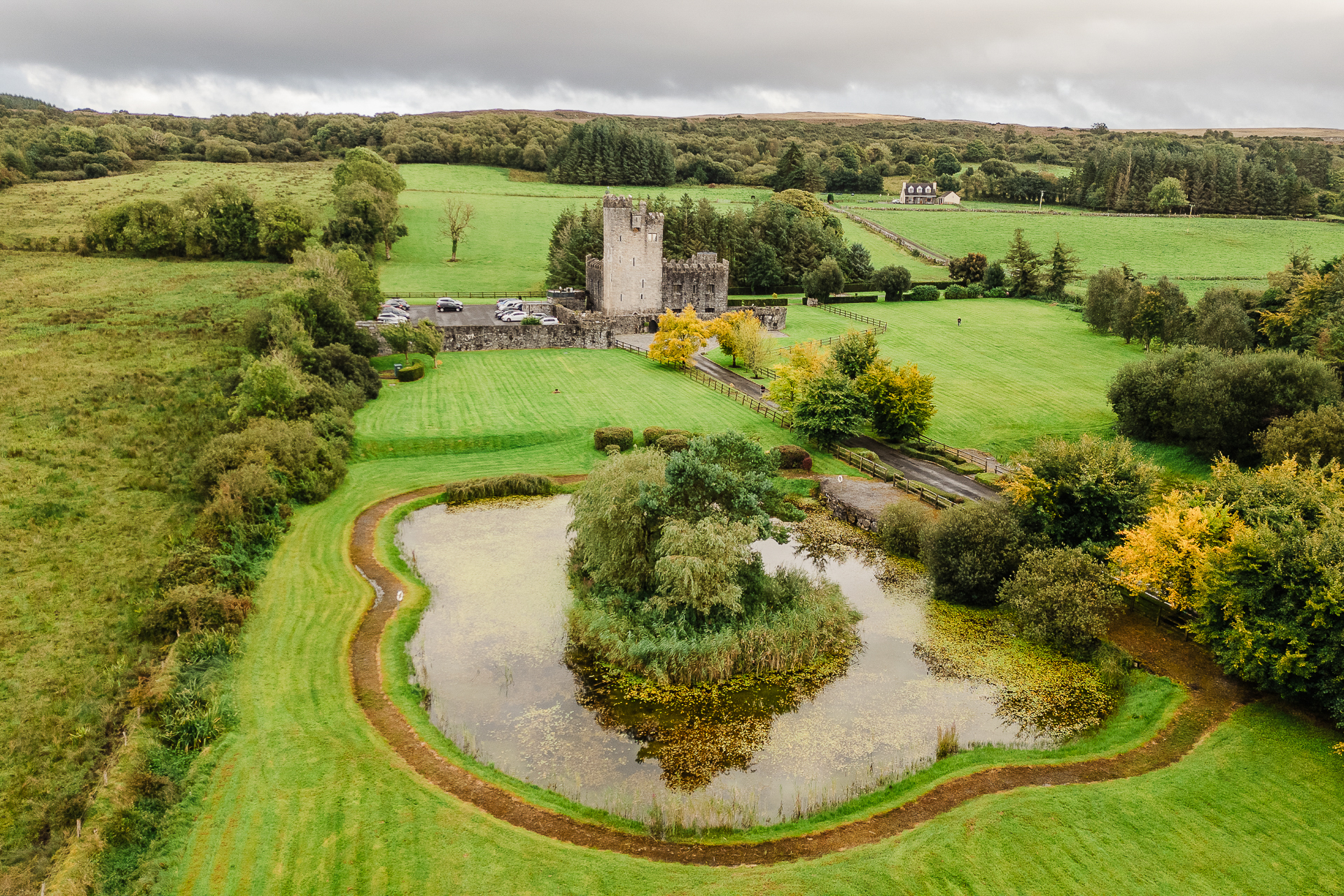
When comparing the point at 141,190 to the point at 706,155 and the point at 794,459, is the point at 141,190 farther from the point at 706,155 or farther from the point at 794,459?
the point at 794,459

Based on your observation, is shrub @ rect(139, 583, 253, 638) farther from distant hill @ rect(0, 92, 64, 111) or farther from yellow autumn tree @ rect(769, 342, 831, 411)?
distant hill @ rect(0, 92, 64, 111)

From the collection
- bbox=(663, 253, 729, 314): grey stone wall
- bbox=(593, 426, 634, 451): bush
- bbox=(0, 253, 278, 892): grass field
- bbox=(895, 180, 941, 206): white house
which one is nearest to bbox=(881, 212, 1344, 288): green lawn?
bbox=(895, 180, 941, 206): white house

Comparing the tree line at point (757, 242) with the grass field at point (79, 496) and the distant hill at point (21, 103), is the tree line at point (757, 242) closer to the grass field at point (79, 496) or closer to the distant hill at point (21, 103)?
the grass field at point (79, 496)

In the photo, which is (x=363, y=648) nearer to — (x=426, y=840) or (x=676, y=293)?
(x=426, y=840)

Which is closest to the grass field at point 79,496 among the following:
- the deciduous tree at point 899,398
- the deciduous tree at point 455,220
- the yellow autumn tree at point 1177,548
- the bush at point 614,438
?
the bush at point 614,438

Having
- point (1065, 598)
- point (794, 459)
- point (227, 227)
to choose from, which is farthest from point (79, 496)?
point (227, 227)

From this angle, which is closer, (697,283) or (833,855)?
(833,855)

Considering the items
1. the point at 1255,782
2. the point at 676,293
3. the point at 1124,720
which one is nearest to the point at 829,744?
the point at 1124,720
